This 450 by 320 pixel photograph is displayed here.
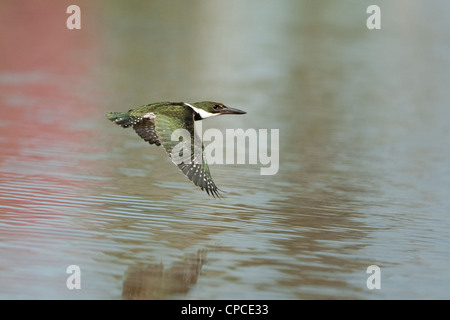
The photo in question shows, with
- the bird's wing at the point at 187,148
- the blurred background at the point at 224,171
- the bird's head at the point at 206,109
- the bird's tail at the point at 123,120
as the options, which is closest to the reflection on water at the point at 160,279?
the blurred background at the point at 224,171

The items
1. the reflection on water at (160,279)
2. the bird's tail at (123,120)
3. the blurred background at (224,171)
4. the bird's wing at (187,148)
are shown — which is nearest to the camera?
Answer: the reflection on water at (160,279)

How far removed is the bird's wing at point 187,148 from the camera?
362 inches

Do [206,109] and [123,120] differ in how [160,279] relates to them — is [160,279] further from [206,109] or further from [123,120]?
[206,109]

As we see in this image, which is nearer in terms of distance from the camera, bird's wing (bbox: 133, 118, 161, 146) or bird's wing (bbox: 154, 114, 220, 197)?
bird's wing (bbox: 154, 114, 220, 197)

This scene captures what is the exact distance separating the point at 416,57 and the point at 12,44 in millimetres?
9594

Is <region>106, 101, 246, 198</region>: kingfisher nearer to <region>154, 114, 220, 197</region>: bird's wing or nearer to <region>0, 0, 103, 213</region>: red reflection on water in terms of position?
<region>154, 114, 220, 197</region>: bird's wing

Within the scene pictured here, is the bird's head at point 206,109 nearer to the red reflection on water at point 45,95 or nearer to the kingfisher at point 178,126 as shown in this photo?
the kingfisher at point 178,126

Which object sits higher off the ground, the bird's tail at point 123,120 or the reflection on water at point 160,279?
the bird's tail at point 123,120

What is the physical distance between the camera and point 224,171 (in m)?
12.7

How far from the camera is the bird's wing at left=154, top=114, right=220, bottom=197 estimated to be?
30.1ft

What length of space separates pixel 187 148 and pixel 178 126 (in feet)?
1.21

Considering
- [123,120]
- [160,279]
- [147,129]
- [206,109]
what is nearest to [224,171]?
[206,109]

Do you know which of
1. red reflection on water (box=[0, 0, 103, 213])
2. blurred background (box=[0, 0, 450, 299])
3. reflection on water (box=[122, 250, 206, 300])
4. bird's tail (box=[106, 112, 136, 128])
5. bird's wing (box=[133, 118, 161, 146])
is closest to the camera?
reflection on water (box=[122, 250, 206, 300])

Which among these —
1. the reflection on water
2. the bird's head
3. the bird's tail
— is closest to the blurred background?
the reflection on water
